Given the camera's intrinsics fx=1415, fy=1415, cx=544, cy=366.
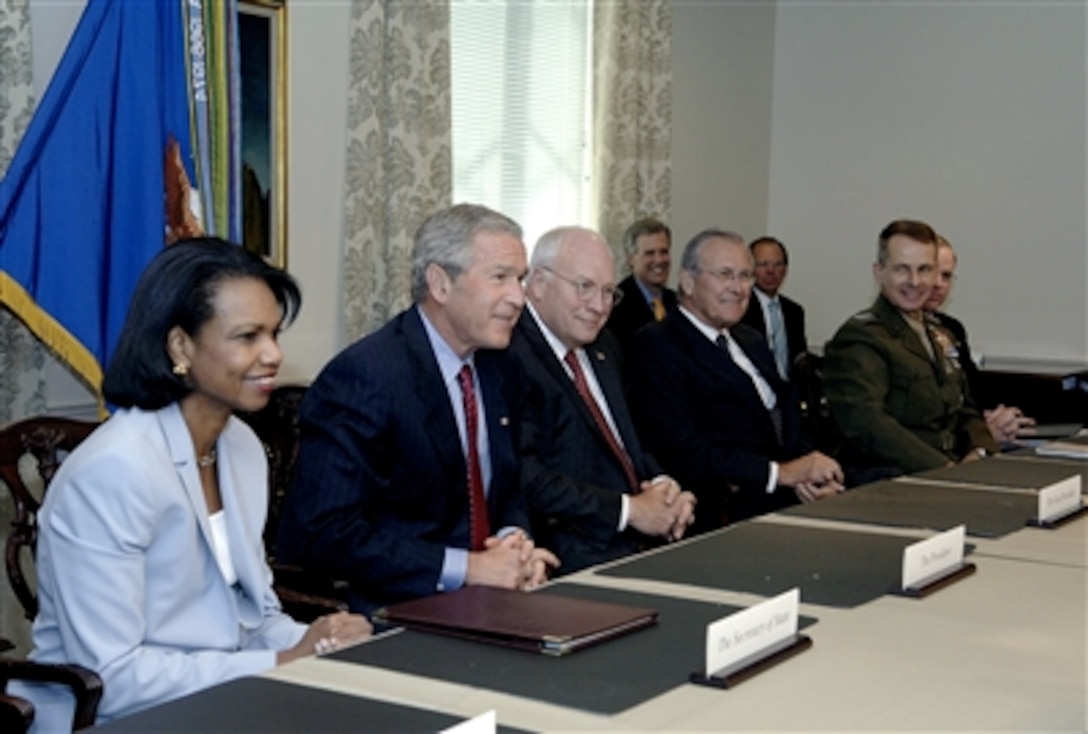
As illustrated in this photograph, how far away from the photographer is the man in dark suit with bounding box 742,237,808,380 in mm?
7723

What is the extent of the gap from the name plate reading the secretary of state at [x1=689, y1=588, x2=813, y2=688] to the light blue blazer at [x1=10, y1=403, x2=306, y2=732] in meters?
0.77

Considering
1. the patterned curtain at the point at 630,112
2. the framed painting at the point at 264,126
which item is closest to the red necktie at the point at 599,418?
the framed painting at the point at 264,126

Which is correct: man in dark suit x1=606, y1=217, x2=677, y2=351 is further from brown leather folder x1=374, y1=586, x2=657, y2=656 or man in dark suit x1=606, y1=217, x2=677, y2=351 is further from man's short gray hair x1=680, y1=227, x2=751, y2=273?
brown leather folder x1=374, y1=586, x2=657, y2=656

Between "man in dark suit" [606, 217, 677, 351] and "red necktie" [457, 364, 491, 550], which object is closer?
"red necktie" [457, 364, 491, 550]

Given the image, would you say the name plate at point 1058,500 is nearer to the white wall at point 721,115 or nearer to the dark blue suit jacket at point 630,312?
the dark blue suit jacket at point 630,312

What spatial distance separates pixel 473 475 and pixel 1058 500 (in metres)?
1.32

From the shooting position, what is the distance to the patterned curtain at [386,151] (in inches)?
215

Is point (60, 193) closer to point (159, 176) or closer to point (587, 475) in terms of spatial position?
point (159, 176)

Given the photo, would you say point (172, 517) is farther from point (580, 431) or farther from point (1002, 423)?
point (1002, 423)

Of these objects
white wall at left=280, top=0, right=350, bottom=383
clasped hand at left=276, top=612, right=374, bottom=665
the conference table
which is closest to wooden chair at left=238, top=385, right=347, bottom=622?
clasped hand at left=276, top=612, right=374, bottom=665

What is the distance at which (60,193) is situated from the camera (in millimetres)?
3779

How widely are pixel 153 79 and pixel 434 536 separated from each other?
1.66 m

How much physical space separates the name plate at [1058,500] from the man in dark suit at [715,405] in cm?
109

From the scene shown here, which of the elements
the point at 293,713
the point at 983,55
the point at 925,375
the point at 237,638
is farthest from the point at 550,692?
the point at 983,55
